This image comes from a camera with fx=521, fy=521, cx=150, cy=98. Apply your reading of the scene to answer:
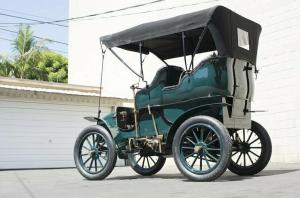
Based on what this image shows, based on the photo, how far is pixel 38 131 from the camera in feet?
56.7

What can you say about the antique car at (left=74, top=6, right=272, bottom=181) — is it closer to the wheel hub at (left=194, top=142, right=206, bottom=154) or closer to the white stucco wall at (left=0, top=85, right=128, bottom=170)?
the wheel hub at (left=194, top=142, right=206, bottom=154)

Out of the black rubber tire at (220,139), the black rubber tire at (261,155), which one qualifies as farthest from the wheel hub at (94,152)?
the black rubber tire at (261,155)

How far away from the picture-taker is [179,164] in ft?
26.6

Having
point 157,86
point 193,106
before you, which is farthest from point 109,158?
point 193,106

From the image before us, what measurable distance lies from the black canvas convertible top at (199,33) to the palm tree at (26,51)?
26363mm

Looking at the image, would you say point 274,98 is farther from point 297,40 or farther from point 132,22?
point 132,22

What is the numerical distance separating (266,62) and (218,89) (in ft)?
21.0

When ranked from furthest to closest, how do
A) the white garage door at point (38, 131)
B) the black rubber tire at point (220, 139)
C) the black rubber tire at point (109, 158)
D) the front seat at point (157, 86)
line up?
the white garage door at point (38, 131)
the black rubber tire at point (109, 158)
the front seat at point (157, 86)
the black rubber tire at point (220, 139)

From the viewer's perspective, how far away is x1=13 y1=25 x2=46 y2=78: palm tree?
115ft

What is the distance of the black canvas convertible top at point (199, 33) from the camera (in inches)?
320

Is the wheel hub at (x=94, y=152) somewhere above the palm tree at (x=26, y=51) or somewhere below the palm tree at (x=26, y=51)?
below

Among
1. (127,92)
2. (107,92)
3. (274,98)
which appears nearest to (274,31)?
(274,98)

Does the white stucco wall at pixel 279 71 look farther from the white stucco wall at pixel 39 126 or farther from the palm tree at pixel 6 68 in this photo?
the palm tree at pixel 6 68

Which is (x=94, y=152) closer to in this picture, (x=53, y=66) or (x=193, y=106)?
(x=193, y=106)
